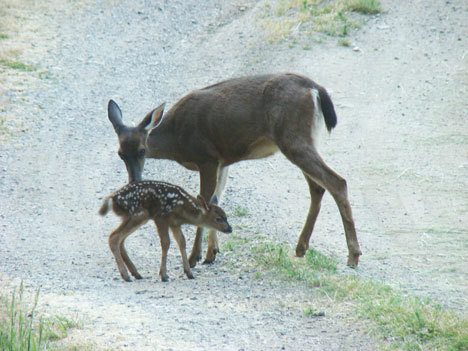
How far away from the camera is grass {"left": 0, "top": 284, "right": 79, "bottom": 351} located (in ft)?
26.9

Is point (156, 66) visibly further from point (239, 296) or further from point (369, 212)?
point (239, 296)

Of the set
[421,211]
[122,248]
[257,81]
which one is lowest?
[421,211]

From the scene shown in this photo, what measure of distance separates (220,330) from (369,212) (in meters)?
4.75

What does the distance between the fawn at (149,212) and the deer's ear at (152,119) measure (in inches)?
45.7

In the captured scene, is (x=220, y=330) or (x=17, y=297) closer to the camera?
(x=220, y=330)

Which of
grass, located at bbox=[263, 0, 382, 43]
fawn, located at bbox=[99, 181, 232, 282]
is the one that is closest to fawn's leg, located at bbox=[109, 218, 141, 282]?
fawn, located at bbox=[99, 181, 232, 282]

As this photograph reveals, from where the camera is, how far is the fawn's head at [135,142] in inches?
496

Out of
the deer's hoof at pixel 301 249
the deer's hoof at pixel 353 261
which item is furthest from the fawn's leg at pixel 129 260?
the deer's hoof at pixel 353 261

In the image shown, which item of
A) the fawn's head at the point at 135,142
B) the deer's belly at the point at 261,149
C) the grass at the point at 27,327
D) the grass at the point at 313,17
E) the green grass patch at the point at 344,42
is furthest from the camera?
the grass at the point at 313,17

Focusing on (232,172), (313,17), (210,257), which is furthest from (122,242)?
(313,17)

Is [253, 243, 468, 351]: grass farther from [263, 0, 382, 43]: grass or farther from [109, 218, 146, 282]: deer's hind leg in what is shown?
[263, 0, 382, 43]: grass

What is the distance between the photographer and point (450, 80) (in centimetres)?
1856

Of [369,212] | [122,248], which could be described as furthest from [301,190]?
[122,248]

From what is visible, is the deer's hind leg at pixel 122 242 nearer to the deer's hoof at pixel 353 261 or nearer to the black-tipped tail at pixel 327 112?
the deer's hoof at pixel 353 261
